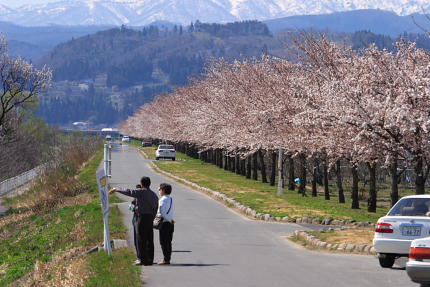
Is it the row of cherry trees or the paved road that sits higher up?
the row of cherry trees

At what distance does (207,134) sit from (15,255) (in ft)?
134

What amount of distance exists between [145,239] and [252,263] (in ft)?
7.06

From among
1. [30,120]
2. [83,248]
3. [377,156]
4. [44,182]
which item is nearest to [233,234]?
[83,248]

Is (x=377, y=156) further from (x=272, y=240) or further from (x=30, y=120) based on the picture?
(x=30, y=120)

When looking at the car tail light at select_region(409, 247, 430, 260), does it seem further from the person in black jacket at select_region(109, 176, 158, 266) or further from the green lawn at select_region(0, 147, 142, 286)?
the person in black jacket at select_region(109, 176, 158, 266)

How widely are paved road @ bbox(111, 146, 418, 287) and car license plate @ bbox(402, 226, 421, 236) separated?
0.75m

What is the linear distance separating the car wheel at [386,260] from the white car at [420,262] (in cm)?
384

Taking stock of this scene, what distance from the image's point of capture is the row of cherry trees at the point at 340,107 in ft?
81.7

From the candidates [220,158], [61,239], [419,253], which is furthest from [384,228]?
[220,158]

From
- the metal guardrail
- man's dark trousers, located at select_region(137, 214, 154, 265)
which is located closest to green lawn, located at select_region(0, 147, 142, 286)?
man's dark trousers, located at select_region(137, 214, 154, 265)

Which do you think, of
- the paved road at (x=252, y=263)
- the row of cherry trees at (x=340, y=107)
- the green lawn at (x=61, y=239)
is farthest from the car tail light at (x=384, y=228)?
the row of cherry trees at (x=340, y=107)

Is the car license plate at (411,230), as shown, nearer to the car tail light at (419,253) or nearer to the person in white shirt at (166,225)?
the car tail light at (419,253)

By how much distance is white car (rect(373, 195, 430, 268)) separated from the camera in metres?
16.8

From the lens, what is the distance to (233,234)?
80.0 feet
